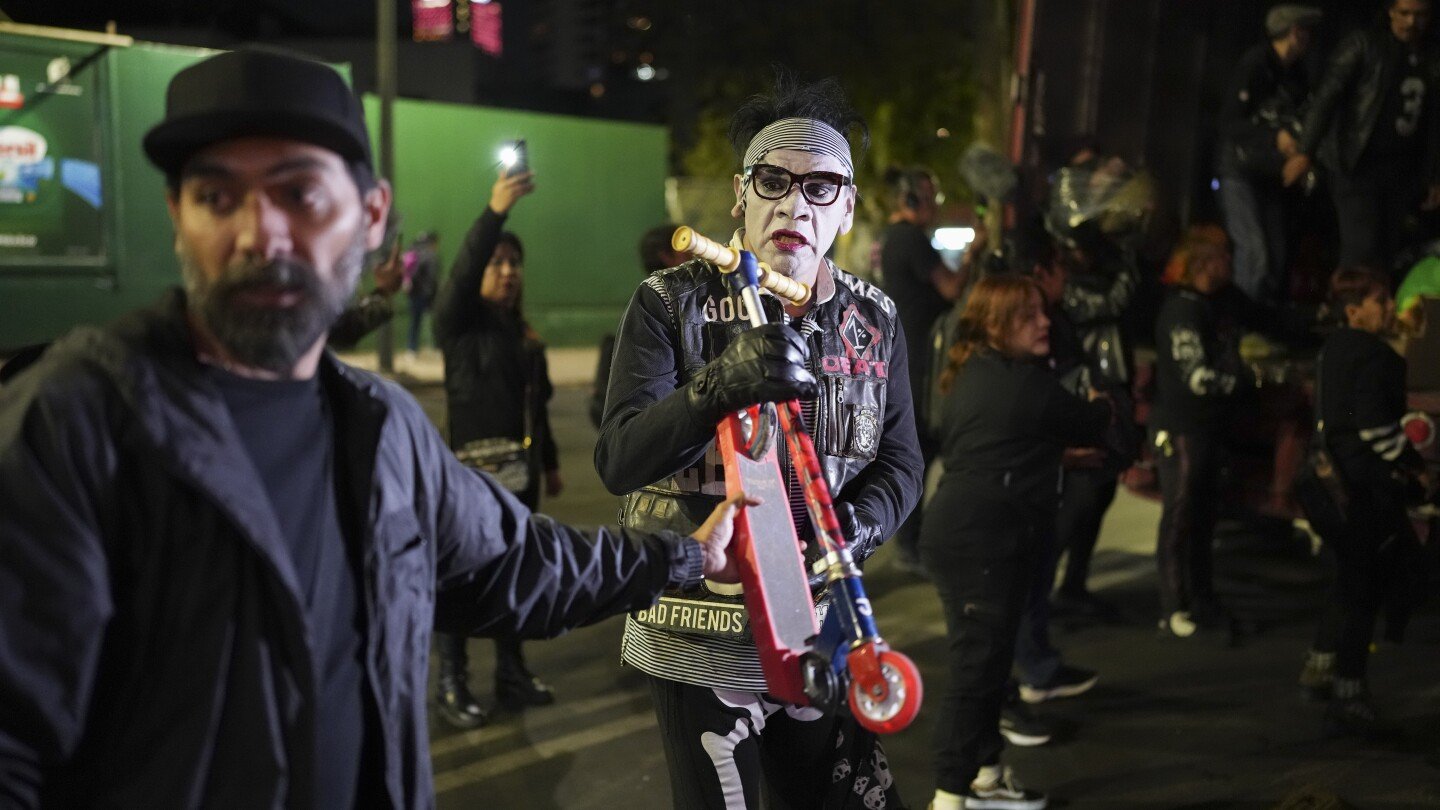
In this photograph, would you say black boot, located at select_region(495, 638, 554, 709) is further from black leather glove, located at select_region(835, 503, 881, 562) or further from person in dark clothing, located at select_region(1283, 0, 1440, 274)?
person in dark clothing, located at select_region(1283, 0, 1440, 274)

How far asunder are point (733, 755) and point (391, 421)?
123 cm

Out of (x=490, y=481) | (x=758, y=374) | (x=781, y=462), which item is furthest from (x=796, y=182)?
(x=490, y=481)

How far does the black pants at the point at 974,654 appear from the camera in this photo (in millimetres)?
4199

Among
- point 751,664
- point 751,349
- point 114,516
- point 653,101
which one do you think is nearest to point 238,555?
point 114,516

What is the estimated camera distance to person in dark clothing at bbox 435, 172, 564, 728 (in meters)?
4.92

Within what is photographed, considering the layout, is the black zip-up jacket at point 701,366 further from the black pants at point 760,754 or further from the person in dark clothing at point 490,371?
the person in dark clothing at point 490,371

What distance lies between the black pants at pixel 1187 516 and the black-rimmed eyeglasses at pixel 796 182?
13.1 feet

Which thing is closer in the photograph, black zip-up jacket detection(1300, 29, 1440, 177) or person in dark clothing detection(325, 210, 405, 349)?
person in dark clothing detection(325, 210, 405, 349)

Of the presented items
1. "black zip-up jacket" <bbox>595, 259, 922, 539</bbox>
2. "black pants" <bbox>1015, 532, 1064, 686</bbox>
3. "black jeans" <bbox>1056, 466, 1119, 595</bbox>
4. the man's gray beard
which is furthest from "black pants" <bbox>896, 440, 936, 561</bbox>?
the man's gray beard

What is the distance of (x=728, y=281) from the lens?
2410mm

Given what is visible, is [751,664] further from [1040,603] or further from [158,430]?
[1040,603]

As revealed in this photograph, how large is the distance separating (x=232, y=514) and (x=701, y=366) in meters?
Result: 1.32

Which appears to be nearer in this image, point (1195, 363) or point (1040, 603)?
point (1040, 603)

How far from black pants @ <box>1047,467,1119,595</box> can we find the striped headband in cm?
302
